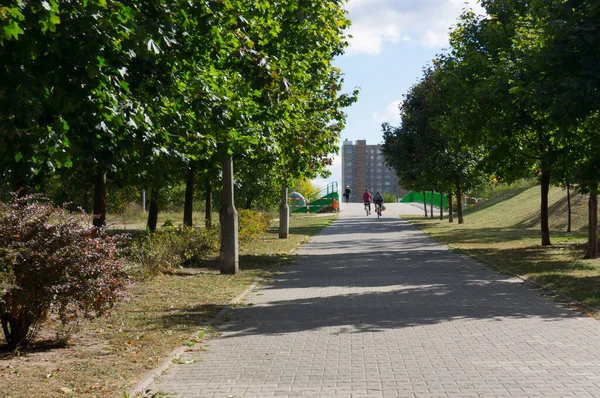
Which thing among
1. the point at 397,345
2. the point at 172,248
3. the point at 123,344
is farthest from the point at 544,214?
the point at 123,344

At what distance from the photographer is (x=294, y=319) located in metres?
10.5

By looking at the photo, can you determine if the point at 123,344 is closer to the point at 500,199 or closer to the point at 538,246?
the point at 538,246

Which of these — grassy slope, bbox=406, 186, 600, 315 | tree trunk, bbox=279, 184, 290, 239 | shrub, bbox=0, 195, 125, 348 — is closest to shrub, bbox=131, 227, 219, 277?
shrub, bbox=0, 195, 125, 348

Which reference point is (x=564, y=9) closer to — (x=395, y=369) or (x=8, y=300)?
(x=395, y=369)

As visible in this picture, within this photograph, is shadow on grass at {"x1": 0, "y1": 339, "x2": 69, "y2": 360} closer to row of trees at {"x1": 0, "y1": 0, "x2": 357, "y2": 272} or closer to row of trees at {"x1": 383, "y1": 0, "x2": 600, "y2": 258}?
row of trees at {"x1": 0, "y1": 0, "x2": 357, "y2": 272}

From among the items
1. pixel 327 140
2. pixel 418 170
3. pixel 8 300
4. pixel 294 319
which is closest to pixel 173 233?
pixel 327 140

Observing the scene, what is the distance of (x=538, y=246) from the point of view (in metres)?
23.3

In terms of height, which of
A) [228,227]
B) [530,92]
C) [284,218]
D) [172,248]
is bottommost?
[172,248]

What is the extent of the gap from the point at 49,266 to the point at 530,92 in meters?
10.8

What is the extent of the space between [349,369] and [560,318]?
410 centimetres

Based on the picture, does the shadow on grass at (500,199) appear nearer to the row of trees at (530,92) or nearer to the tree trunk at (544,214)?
the row of trees at (530,92)

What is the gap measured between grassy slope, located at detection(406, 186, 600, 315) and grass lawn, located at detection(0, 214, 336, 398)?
566cm

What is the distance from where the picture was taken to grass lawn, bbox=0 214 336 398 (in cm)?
672

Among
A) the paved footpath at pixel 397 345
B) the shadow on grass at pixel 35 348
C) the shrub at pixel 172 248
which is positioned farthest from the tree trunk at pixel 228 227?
the shadow on grass at pixel 35 348
